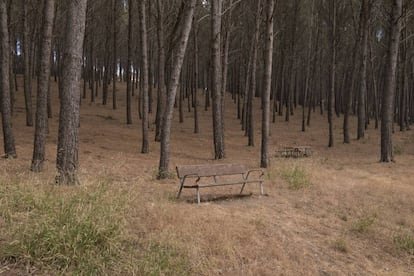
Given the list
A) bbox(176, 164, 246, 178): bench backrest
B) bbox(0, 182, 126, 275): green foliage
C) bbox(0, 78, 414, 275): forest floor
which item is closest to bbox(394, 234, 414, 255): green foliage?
bbox(0, 78, 414, 275): forest floor

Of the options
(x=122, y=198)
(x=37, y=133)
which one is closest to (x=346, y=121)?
(x=37, y=133)

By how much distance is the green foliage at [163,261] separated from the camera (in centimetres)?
475

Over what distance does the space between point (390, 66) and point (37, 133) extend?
45.6 ft

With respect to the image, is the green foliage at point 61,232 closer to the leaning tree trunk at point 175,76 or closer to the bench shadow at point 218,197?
the bench shadow at point 218,197

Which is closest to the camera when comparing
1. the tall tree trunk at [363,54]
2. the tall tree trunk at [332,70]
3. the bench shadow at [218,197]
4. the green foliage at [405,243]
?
the green foliage at [405,243]

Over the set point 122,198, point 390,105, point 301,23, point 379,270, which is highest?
point 301,23

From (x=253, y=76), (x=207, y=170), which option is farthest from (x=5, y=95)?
(x=253, y=76)

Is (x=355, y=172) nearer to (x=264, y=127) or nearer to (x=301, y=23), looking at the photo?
(x=264, y=127)

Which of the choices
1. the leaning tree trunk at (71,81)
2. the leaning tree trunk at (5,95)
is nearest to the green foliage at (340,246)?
the leaning tree trunk at (71,81)

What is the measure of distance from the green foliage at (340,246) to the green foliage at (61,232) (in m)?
4.00

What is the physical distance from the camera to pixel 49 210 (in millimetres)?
5199

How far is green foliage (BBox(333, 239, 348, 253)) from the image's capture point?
7145 millimetres

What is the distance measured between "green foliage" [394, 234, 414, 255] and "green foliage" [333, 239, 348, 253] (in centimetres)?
127

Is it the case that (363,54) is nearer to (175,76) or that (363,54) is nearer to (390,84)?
(390,84)
